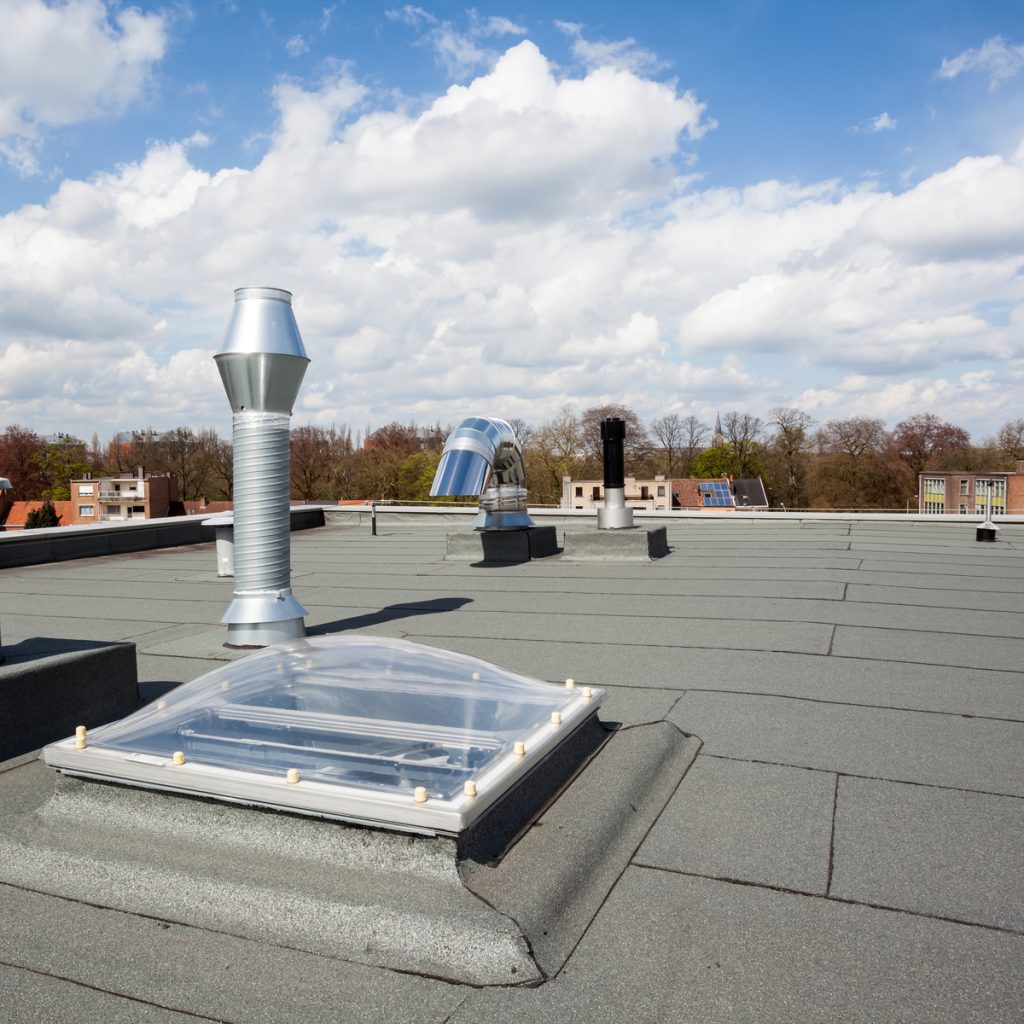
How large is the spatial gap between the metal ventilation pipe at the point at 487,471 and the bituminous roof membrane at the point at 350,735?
341 inches

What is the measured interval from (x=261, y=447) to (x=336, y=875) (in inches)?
205

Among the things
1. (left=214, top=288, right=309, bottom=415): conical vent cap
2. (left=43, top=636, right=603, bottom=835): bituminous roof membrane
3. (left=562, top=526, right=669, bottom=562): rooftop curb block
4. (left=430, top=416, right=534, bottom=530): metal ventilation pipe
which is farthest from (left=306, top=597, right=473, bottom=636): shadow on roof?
(left=43, top=636, right=603, bottom=835): bituminous roof membrane

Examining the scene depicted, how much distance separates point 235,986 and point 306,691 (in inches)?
72.4

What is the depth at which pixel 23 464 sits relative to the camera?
80.1 meters

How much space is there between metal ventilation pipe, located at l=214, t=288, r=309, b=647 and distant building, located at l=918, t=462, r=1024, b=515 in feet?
221

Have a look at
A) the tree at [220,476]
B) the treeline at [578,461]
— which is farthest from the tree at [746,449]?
the tree at [220,476]

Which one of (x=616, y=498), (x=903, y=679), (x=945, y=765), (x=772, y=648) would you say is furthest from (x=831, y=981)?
(x=616, y=498)

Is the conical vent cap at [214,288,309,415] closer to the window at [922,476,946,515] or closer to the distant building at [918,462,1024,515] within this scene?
the distant building at [918,462,1024,515]

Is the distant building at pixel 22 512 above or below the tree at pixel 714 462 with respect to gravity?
below

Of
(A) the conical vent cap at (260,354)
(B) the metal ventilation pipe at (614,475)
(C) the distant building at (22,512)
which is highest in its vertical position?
(A) the conical vent cap at (260,354)

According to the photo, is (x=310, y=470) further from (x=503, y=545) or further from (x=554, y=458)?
(x=503, y=545)

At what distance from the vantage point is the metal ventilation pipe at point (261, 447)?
7891mm

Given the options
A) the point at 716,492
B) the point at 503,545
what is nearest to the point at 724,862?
the point at 503,545

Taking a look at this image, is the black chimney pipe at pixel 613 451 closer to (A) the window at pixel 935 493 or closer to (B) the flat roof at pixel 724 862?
(B) the flat roof at pixel 724 862
